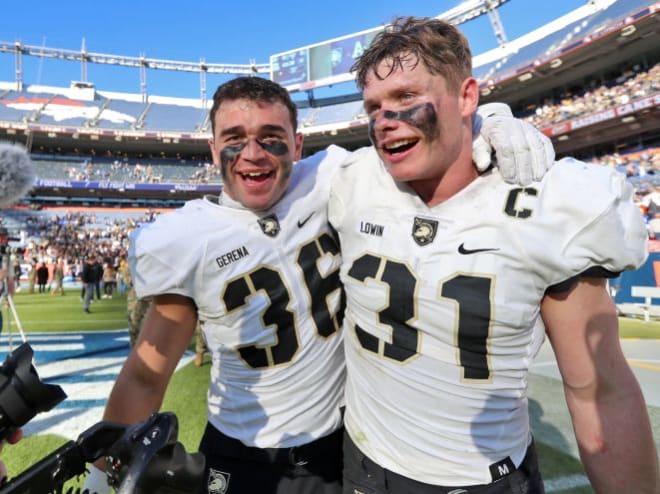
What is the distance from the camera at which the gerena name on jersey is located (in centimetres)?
164

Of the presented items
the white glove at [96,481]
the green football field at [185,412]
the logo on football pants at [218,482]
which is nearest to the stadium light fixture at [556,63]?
the green football field at [185,412]

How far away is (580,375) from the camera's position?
1.30 meters

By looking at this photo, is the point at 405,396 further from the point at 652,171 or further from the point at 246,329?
the point at 652,171

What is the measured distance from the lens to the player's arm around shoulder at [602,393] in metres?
1.24

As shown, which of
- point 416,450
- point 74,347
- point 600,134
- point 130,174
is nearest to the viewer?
point 416,450

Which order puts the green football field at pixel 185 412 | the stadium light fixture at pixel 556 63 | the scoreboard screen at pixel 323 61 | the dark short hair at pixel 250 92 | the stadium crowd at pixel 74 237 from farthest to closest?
the scoreboard screen at pixel 323 61, the stadium crowd at pixel 74 237, the stadium light fixture at pixel 556 63, the green football field at pixel 185 412, the dark short hair at pixel 250 92

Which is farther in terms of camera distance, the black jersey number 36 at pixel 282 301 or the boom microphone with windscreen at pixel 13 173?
the boom microphone with windscreen at pixel 13 173

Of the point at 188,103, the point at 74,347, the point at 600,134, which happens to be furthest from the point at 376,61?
the point at 188,103

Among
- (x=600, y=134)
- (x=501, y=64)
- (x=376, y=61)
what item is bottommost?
(x=376, y=61)

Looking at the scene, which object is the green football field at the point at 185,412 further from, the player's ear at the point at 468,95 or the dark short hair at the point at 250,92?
the player's ear at the point at 468,95

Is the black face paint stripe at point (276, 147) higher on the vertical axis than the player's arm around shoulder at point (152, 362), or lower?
higher

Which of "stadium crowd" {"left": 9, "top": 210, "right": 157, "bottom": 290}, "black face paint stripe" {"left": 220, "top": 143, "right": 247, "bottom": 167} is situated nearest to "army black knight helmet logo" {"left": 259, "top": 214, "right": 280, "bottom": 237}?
"black face paint stripe" {"left": 220, "top": 143, "right": 247, "bottom": 167}

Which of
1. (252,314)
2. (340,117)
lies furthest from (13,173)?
(340,117)

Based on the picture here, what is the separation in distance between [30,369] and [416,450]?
111 cm
